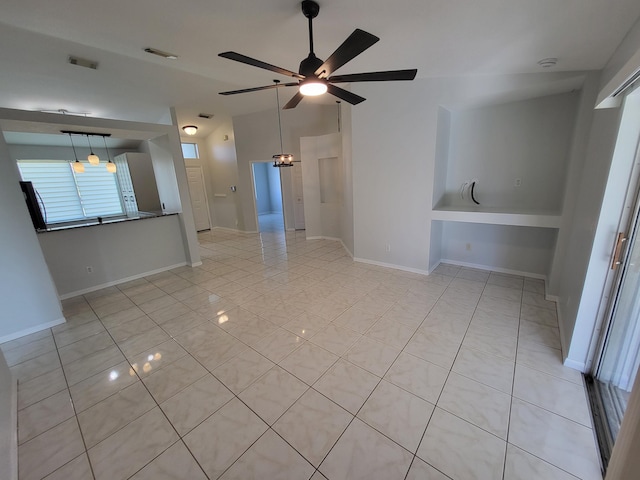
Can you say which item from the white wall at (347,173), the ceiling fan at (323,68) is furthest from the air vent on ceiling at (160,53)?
the white wall at (347,173)

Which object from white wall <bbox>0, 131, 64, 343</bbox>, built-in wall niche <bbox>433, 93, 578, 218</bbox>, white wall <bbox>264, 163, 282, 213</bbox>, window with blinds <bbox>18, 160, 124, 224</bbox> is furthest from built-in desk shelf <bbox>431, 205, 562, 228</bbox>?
window with blinds <bbox>18, 160, 124, 224</bbox>

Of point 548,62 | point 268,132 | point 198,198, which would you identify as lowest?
point 198,198

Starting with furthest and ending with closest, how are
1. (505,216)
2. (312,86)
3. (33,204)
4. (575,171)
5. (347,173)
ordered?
(347,173) < (33,204) < (505,216) < (575,171) < (312,86)

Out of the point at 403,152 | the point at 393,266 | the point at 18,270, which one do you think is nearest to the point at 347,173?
the point at 403,152

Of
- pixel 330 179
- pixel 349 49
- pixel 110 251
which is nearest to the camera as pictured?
pixel 349 49

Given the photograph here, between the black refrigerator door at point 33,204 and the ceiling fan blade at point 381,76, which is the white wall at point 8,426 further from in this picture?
the ceiling fan blade at point 381,76

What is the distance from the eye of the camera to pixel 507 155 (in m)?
3.58

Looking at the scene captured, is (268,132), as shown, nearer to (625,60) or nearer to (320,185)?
(320,185)

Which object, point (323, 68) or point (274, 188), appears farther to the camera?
→ point (274, 188)

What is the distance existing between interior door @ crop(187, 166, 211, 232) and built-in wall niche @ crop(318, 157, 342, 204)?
4.25 m

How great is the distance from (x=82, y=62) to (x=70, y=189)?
228 inches

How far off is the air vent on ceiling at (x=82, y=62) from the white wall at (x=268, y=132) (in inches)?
145

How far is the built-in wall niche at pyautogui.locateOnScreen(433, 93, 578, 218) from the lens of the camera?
10.6ft

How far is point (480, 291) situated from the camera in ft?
11.0
